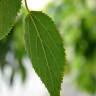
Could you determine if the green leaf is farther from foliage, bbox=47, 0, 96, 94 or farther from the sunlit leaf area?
foliage, bbox=47, 0, 96, 94

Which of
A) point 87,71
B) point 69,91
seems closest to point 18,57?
point 87,71

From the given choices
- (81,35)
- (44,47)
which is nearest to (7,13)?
(44,47)

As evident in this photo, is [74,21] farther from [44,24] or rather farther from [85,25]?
[44,24]

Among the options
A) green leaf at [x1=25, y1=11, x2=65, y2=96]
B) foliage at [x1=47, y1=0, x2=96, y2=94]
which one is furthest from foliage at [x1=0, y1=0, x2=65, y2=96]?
foliage at [x1=47, y1=0, x2=96, y2=94]

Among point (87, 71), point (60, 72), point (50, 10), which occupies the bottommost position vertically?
point (87, 71)

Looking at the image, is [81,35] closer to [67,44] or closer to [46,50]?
[67,44]

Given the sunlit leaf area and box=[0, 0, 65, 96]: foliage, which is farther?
the sunlit leaf area
